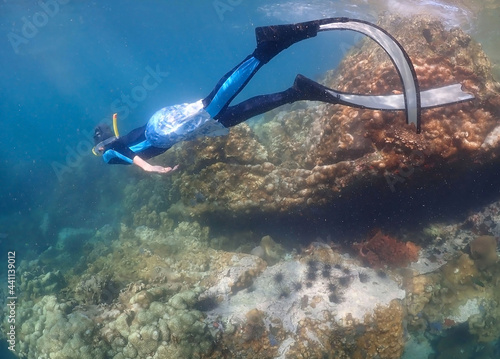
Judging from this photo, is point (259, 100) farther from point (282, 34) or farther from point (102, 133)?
point (102, 133)

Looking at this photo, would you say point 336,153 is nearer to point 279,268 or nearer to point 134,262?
point 279,268

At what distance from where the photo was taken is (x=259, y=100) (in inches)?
203

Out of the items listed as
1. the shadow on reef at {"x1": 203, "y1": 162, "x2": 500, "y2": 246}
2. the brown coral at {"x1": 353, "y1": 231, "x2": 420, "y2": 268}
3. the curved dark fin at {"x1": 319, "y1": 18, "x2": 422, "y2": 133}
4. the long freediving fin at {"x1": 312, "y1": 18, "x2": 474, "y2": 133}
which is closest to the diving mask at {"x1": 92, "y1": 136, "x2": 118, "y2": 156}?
the shadow on reef at {"x1": 203, "y1": 162, "x2": 500, "y2": 246}

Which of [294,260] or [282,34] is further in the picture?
[294,260]

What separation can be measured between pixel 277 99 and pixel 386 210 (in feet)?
11.8

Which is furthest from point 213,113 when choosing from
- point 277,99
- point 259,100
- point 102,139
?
point 102,139

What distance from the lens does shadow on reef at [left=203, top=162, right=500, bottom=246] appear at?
5.56m

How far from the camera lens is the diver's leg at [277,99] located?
4434 millimetres

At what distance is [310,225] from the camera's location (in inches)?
275

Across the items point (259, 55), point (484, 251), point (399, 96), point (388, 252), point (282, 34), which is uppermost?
point (282, 34)

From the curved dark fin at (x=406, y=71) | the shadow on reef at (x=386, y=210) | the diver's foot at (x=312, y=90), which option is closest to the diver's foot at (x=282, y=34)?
the diver's foot at (x=312, y=90)

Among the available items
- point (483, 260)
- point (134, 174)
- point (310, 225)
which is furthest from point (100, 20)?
point (483, 260)

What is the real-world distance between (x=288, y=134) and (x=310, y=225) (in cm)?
293

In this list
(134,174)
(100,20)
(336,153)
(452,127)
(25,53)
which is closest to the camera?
(452,127)
